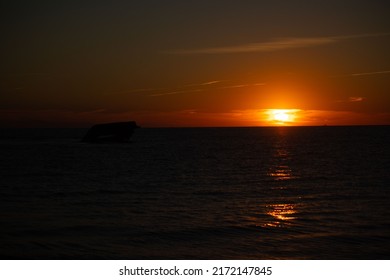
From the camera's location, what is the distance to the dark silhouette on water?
113750 millimetres

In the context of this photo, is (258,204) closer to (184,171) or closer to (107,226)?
(107,226)

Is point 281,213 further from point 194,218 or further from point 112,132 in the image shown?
point 112,132

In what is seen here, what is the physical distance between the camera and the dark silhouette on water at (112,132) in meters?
114

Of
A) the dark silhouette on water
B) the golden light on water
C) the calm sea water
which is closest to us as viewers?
the calm sea water

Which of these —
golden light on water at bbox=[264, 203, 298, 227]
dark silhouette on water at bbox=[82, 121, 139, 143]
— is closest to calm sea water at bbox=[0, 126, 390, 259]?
golden light on water at bbox=[264, 203, 298, 227]

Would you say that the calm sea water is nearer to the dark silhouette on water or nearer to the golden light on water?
the golden light on water

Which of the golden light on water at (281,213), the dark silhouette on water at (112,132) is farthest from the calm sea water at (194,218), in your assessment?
the dark silhouette on water at (112,132)

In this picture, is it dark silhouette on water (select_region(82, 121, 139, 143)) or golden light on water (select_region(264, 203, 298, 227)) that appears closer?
golden light on water (select_region(264, 203, 298, 227))

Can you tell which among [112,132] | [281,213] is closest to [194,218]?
[281,213]

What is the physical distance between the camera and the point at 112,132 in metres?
116

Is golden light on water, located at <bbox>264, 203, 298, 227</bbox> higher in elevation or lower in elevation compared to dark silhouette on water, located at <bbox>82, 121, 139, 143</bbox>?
lower

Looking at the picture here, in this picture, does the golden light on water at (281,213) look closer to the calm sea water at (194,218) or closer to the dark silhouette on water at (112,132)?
the calm sea water at (194,218)
